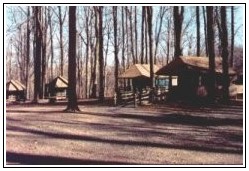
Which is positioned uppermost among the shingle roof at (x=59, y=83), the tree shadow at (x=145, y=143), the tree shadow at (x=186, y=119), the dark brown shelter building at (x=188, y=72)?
the dark brown shelter building at (x=188, y=72)

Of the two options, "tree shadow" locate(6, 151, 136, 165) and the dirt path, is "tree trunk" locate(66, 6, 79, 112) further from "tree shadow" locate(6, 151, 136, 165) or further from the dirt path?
"tree shadow" locate(6, 151, 136, 165)

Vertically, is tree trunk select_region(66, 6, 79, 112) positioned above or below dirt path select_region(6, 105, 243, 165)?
above

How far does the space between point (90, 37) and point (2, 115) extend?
35078mm

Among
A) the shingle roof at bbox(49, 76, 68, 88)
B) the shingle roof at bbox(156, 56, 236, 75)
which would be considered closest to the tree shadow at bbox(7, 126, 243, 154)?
the shingle roof at bbox(156, 56, 236, 75)

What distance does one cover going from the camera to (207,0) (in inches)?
407

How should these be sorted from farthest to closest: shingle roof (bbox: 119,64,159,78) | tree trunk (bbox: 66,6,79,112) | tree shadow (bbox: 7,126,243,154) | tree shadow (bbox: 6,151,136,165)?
shingle roof (bbox: 119,64,159,78), tree trunk (bbox: 66,6,79,112), tree shadow (bbox: 7,126,243,154), tree shadow (bbox: 6,151,136,165)

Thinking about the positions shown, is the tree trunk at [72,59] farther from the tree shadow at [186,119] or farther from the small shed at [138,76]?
the small shed at [138,76]

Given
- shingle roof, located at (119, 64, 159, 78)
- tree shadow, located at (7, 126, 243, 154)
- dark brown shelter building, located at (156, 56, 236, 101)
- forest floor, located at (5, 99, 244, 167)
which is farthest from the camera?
shingle roof, located at (119, 64, 159, 78)

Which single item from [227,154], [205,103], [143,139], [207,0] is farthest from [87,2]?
[205,103]

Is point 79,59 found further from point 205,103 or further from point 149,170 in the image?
point 149,170

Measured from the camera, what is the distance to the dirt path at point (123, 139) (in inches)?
345

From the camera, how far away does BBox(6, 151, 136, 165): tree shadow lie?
8.24 m

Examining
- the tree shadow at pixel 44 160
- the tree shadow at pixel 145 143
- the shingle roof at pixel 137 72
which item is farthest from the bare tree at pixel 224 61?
the shingle roof at pixel 137 72

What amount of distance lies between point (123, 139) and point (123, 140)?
12cm
